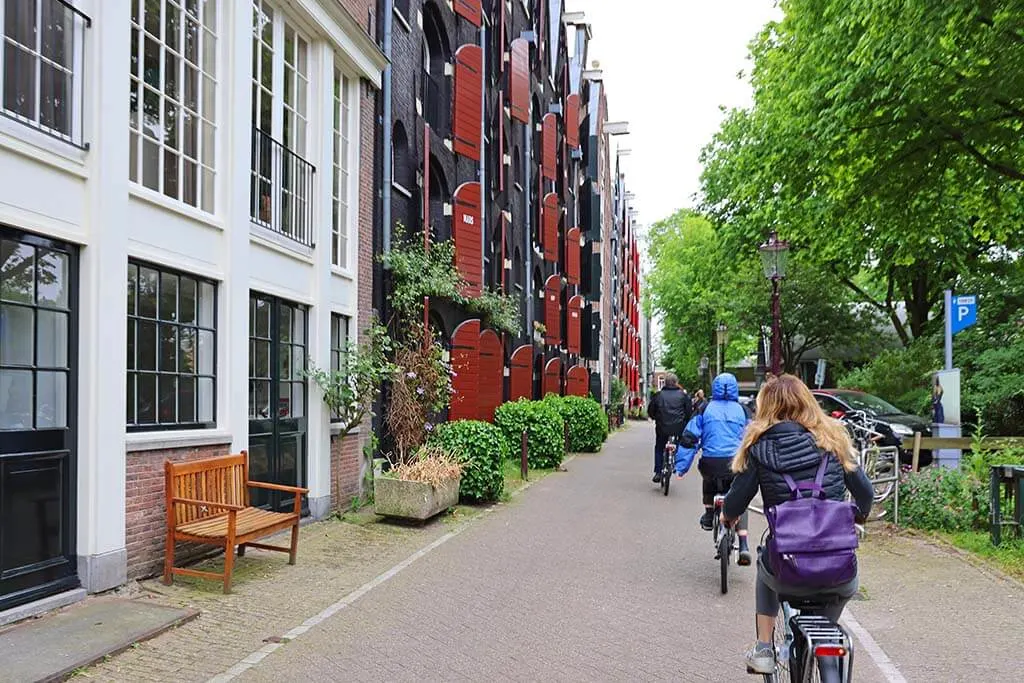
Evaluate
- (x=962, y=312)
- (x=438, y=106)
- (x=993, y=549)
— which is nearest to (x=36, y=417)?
(x=993, y=549)

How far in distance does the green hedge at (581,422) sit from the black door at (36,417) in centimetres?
1462

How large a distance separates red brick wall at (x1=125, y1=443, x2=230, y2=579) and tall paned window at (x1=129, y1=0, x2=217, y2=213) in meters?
2.39

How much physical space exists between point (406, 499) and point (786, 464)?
21.8 ft

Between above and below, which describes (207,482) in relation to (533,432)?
above

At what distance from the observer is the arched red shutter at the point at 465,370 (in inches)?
570

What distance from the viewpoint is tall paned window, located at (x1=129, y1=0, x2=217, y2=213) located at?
23.3 ft

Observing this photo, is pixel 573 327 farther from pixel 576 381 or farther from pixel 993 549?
pixel 993 549

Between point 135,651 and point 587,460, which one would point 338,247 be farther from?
point 587,460

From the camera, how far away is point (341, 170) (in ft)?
36.0

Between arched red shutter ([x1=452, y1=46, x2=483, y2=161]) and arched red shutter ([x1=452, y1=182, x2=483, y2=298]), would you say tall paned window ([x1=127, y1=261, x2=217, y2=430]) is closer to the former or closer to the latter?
arched red shutter ([x1=452, y1=182, x2=483, y2=298])

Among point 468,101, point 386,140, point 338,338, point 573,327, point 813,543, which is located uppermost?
point 468,101

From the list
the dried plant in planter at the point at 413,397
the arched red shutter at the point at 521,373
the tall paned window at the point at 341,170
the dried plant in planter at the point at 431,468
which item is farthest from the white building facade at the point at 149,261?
the arched red shutter at the point at 521,373

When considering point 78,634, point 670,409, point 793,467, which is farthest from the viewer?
point 670,409

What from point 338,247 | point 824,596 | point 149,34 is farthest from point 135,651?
point 338,247
